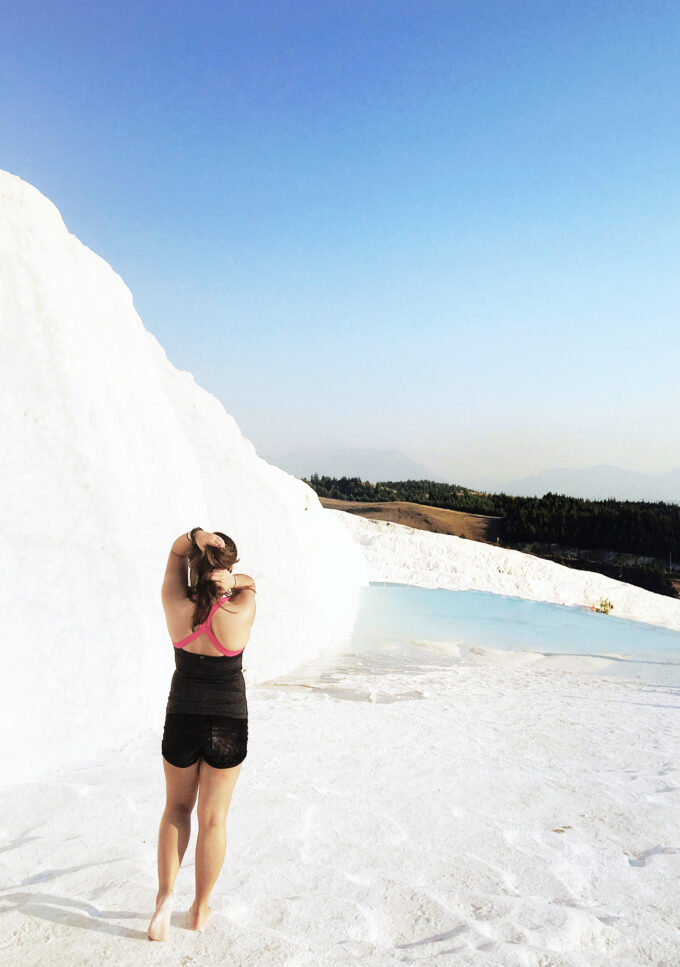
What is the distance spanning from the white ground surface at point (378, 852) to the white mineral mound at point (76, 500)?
51cm

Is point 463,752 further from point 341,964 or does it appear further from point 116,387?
point 116,387

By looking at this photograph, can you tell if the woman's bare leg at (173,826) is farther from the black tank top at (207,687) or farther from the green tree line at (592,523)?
the green tree line at (592,523)

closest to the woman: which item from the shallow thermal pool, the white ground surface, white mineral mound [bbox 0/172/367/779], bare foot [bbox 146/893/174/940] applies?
bare foot [bbox 146/893/174/940]

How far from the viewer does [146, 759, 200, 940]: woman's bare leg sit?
9.82ft

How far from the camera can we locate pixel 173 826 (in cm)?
304

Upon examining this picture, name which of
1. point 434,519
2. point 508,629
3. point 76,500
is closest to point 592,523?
point 434,519

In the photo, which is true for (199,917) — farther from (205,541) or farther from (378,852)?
(205,541)

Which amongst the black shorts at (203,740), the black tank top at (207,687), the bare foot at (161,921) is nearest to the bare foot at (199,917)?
the bare foot at (161,921)

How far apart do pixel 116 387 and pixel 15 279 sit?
1445 millimetres

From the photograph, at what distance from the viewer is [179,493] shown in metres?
7.82

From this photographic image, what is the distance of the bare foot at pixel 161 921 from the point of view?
9.52 feet

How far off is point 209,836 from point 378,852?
1374 mm

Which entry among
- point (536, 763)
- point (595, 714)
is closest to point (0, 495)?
point (536, 763)

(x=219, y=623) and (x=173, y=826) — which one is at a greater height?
(x=219, y=623)
